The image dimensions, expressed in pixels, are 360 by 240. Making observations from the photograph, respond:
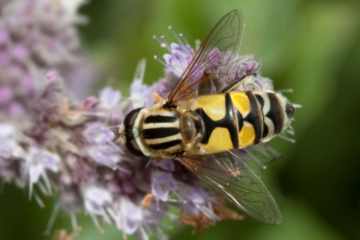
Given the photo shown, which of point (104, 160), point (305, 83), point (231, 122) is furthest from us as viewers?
point (305, 83)

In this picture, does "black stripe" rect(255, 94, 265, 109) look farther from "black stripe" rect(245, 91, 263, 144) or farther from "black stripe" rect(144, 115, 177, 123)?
"black stripe" rect(144, 115, 177, 123)

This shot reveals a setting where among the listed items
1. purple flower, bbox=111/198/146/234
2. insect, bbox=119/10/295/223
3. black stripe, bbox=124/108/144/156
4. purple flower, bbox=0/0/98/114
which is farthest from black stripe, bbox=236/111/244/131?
purple flower, bbox=0/0/98/114

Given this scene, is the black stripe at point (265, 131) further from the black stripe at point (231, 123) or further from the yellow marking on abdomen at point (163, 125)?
the yellow marking on abdomen at point (163, 125)

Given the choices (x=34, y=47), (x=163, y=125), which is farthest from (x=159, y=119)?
(x=34, y=47)

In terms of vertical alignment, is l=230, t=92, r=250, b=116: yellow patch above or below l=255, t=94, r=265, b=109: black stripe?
above

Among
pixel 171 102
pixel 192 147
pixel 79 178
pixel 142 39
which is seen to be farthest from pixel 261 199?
pixel 142 39

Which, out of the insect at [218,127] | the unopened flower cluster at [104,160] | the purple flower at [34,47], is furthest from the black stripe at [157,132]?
the purple flower at [34,47]

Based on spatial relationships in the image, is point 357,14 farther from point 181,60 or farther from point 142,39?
point 181,60

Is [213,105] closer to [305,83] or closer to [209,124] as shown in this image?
[209,124]

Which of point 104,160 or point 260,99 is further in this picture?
point 104,160
